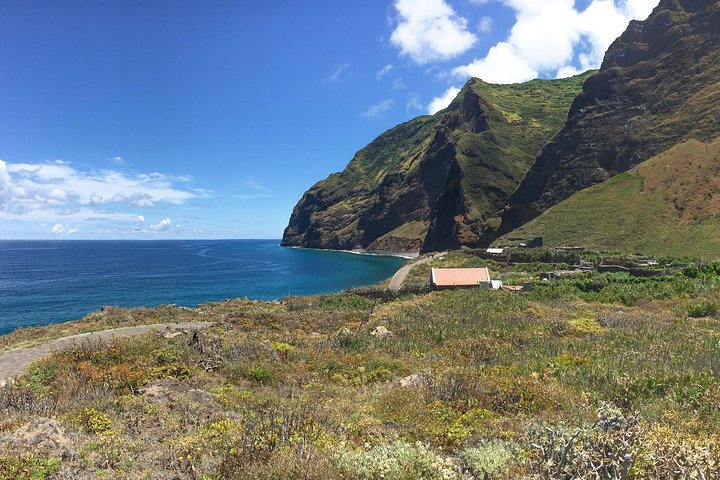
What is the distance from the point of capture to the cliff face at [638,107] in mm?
85375

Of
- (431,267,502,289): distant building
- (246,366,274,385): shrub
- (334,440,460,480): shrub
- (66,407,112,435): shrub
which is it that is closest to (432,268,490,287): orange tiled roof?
(431,267,502,289): distant building

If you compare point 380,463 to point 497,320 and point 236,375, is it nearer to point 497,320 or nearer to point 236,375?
point 236,375

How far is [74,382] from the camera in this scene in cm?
1026

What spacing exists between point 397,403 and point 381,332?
10094 mm

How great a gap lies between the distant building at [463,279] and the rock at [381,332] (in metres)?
19.0

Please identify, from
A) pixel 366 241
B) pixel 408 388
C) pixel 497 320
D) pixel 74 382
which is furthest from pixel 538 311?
pixel 366 241

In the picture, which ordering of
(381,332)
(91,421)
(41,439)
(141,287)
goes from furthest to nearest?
1. (141,287)
2. (381,332)
3. (91,421)
4. (41,439)

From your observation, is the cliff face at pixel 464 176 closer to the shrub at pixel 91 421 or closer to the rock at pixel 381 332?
the rock at pixel 381 332

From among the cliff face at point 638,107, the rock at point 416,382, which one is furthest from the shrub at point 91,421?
the cliff face at point 638,107

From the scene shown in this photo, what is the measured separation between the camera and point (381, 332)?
18375mm

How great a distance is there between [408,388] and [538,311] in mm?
14834

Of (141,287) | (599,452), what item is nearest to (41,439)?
(599,452)

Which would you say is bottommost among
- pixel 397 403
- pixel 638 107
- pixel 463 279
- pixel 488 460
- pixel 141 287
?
pixel 141 287

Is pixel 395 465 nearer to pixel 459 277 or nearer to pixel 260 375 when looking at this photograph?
pixel 260 375
